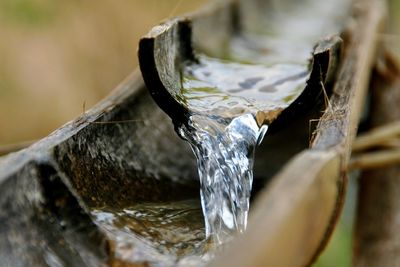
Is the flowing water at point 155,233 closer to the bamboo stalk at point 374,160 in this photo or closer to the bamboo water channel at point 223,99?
the bamboo water channel at point 223,99

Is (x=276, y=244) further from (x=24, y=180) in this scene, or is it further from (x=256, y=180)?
(x=256, y=180)

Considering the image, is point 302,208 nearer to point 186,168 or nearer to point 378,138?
point 186,168

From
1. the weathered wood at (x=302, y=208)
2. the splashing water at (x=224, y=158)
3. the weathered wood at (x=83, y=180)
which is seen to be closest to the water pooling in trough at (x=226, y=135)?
the splashing water at (x=224, y=158)

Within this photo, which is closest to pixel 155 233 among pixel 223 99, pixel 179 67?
pixel 223 99

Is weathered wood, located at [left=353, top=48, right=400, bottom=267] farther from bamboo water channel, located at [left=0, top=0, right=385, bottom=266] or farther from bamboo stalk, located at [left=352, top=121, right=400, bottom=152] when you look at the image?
bamboo water channel, located at [left=0, top=0, right=385, bottom=266]

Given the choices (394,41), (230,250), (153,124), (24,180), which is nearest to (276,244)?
(230,250)

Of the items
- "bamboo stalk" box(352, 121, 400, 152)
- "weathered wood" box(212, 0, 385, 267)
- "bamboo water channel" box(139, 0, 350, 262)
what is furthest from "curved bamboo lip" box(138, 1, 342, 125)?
"bamboo stalk" box(352, 121, 400, 152)
